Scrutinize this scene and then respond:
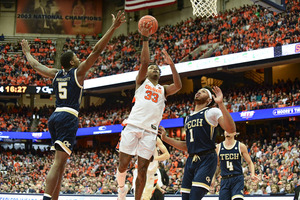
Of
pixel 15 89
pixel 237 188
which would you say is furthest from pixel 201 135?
pixel 15 89

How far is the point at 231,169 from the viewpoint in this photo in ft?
27.7

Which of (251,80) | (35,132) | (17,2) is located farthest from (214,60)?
(17,2)

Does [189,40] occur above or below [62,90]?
above

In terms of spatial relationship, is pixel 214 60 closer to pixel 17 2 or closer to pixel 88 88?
pixel 88 88

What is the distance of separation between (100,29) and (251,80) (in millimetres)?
18536

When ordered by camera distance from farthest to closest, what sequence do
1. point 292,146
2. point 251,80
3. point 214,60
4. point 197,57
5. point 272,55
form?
1. point 251,80
2. point 197,57
3. point 214,60
4. point 272,55
5. point 292,146

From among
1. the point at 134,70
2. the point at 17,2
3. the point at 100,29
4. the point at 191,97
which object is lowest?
the point at 191,97

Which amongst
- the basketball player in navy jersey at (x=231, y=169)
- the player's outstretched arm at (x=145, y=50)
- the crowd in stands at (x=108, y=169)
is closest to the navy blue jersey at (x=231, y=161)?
the basketball player in navy jersey at (x=231, y=169)

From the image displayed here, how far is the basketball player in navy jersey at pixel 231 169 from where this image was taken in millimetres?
8102

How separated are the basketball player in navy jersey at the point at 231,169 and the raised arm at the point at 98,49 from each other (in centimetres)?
360

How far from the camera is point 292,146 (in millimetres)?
18438

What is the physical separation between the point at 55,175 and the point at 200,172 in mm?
2126

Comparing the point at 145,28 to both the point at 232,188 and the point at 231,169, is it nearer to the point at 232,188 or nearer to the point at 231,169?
the point at 231,169

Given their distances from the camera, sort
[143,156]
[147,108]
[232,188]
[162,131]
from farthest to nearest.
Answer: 1. [232,188]
2. [147,108]
3. [143,156]
4. [162,131]
